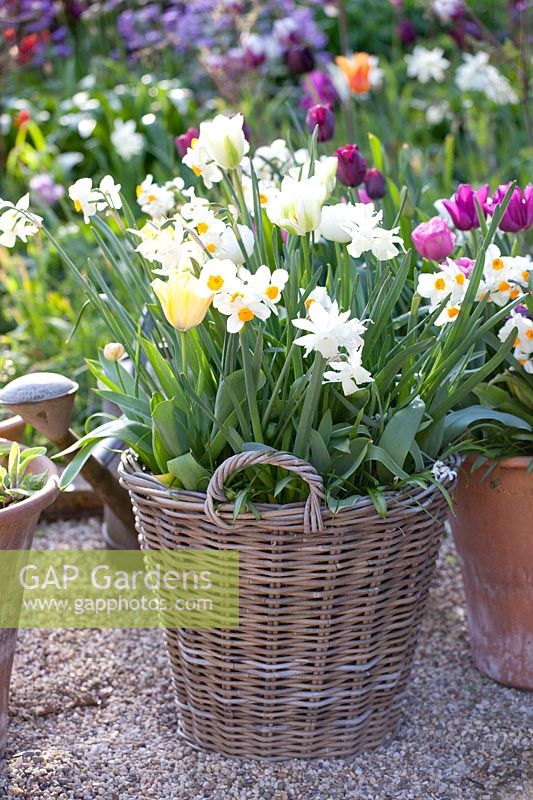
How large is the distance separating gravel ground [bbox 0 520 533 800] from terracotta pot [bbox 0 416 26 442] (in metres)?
0.46

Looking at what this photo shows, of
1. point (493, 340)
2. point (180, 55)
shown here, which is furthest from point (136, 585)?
point (180, 55)

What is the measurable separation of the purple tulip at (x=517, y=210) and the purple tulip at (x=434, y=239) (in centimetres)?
15

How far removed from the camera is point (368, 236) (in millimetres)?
1410

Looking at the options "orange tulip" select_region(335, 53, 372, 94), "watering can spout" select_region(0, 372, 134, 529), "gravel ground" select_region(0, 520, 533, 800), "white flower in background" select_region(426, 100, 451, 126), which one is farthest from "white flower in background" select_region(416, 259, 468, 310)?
"white flower in background" select_region(426, 100, 451, 126)

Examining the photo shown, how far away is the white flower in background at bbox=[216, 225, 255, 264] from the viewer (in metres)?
1.50

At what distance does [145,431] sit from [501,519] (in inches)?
26.5

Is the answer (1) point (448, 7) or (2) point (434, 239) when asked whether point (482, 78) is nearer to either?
(1) point (448, 7)

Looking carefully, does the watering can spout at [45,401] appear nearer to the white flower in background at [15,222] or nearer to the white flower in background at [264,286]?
the white flower in background at [15,222]

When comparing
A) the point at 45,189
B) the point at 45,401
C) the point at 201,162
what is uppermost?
the point at 201,162

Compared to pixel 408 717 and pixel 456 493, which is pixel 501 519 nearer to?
pixel 456 493

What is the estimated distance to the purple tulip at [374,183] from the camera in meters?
1.90

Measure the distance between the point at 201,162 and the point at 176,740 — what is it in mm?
988

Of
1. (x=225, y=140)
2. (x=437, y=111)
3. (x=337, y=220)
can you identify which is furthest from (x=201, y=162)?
(x=437, y=111)

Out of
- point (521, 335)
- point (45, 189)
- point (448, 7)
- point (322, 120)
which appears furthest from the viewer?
point (45, 189)
